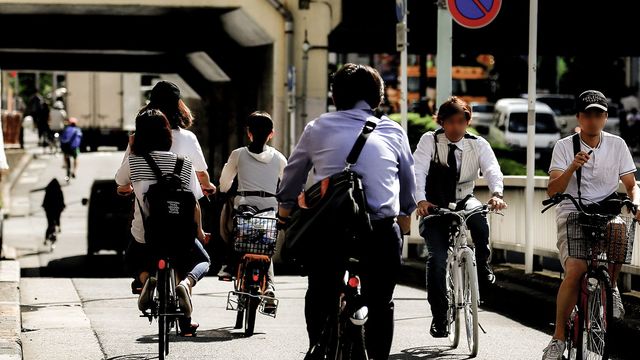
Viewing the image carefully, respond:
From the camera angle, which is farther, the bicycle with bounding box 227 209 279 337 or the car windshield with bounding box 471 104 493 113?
the car windshield with bounding box 471 104 493 113

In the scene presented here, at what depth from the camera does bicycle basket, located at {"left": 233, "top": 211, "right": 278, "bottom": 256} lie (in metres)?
10.5

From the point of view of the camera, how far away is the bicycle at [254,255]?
34.4 ft

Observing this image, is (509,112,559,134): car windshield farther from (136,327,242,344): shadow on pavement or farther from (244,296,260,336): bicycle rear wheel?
(244,296,260,336): bicycle rear wheel

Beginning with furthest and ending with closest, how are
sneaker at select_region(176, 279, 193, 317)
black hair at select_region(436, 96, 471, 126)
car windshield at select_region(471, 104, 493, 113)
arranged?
car windshield at select_region(471, 104, 493, 113)
black hair at select_region(436, 96, 471, 126)
sneaker at select_region(176, 279, 193, 317)

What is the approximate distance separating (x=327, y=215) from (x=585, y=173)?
2.42m

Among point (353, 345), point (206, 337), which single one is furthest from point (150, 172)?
point (353, 345)

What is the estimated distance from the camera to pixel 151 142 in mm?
8594

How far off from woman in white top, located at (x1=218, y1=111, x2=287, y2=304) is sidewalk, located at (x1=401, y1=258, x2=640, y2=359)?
1.80 m

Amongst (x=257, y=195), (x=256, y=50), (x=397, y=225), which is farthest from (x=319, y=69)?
(x=397, y=225)

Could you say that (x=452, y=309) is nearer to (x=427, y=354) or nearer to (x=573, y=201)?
(x=427, y=354)

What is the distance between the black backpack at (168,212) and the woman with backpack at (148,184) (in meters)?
0.03

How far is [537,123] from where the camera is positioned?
4394 centimetres

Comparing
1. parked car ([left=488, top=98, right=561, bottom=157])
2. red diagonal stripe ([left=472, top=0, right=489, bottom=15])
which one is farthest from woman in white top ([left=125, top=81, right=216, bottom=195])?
parked car ([left=488, top=98, right=561, bottom=157])

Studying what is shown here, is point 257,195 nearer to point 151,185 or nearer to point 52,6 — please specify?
point 151,185
